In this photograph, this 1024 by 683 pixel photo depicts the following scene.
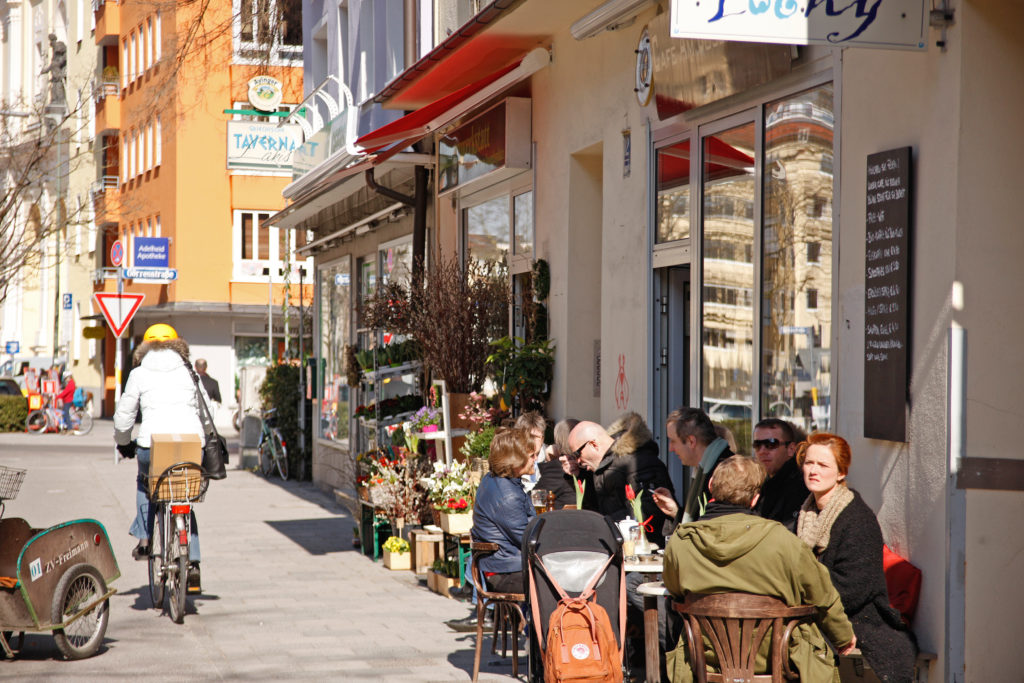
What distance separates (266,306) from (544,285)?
27903mm

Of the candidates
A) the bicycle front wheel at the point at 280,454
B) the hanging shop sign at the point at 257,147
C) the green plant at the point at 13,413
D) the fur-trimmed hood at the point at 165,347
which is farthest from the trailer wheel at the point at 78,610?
the green plant at the point at 13,413

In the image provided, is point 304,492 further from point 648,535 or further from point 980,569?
point 980,569

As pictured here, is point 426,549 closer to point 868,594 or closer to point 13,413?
point 868,594

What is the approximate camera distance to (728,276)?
7910 millimetres

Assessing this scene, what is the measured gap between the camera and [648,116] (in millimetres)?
8820

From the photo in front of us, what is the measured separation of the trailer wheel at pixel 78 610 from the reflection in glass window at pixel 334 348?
31.7 feet

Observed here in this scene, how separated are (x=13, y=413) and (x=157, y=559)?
25.7 meters

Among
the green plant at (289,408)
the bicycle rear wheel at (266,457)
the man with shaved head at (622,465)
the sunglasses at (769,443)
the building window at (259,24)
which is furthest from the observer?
the bicycle rear wheel at (266,457)

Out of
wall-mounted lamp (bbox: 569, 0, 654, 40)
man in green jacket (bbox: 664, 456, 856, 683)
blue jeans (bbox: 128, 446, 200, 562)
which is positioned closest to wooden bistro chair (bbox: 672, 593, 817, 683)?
man in green jacket (bbox: 664, 456, 856, 683)

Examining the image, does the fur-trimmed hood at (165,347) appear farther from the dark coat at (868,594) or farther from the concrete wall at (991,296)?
the concrete wall at (991,296)

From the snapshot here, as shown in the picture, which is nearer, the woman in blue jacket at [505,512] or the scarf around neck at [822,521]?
the scarf around neck at [822,521]

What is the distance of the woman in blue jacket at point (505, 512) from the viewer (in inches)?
273

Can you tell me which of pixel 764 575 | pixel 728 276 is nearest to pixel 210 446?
pixel 728 276

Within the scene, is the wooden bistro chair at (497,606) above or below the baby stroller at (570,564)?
below
